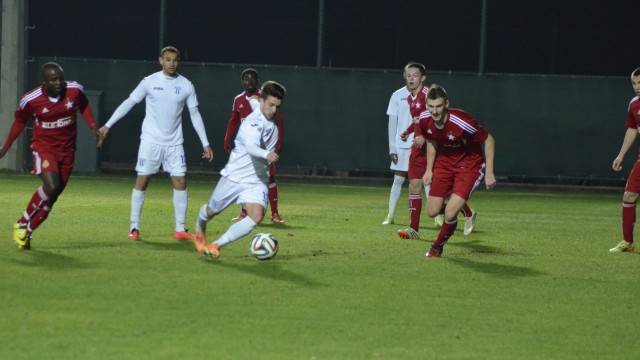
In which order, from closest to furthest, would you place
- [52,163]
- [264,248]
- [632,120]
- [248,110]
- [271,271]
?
1. [271,271]
2. [264,248]
3. [52,163]
4. [632,120]
5. [248,110]

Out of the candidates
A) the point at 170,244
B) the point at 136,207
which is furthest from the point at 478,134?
the point at 136,207

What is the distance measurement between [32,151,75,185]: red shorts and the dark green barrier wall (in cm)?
1182

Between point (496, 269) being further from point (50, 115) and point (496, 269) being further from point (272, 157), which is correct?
point (50, 115)

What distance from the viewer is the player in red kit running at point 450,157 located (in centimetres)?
1077

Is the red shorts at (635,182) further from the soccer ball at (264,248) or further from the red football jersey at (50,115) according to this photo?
the red football jersey at (50,115)

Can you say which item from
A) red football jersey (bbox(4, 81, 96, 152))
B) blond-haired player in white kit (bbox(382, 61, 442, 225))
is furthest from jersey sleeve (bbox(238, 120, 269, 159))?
blond-haired player in white kit (bbox(382, 61, 442, 225))

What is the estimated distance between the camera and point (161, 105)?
11984mm

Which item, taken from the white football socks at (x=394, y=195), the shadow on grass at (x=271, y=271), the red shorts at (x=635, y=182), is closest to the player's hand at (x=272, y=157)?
the shadow on grass at (x=271, y=271)

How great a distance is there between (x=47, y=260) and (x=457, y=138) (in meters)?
4.07

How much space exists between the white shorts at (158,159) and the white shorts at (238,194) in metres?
1.67

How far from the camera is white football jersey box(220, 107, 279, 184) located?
32.8 ft

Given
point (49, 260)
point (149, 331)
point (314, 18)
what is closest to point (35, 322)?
point (149, 331)

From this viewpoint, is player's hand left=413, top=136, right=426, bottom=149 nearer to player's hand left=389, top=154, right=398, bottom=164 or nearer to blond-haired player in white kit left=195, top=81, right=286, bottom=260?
player's hand left=389, top=154, right=398, bottom=164

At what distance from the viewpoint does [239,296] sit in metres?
8.37
